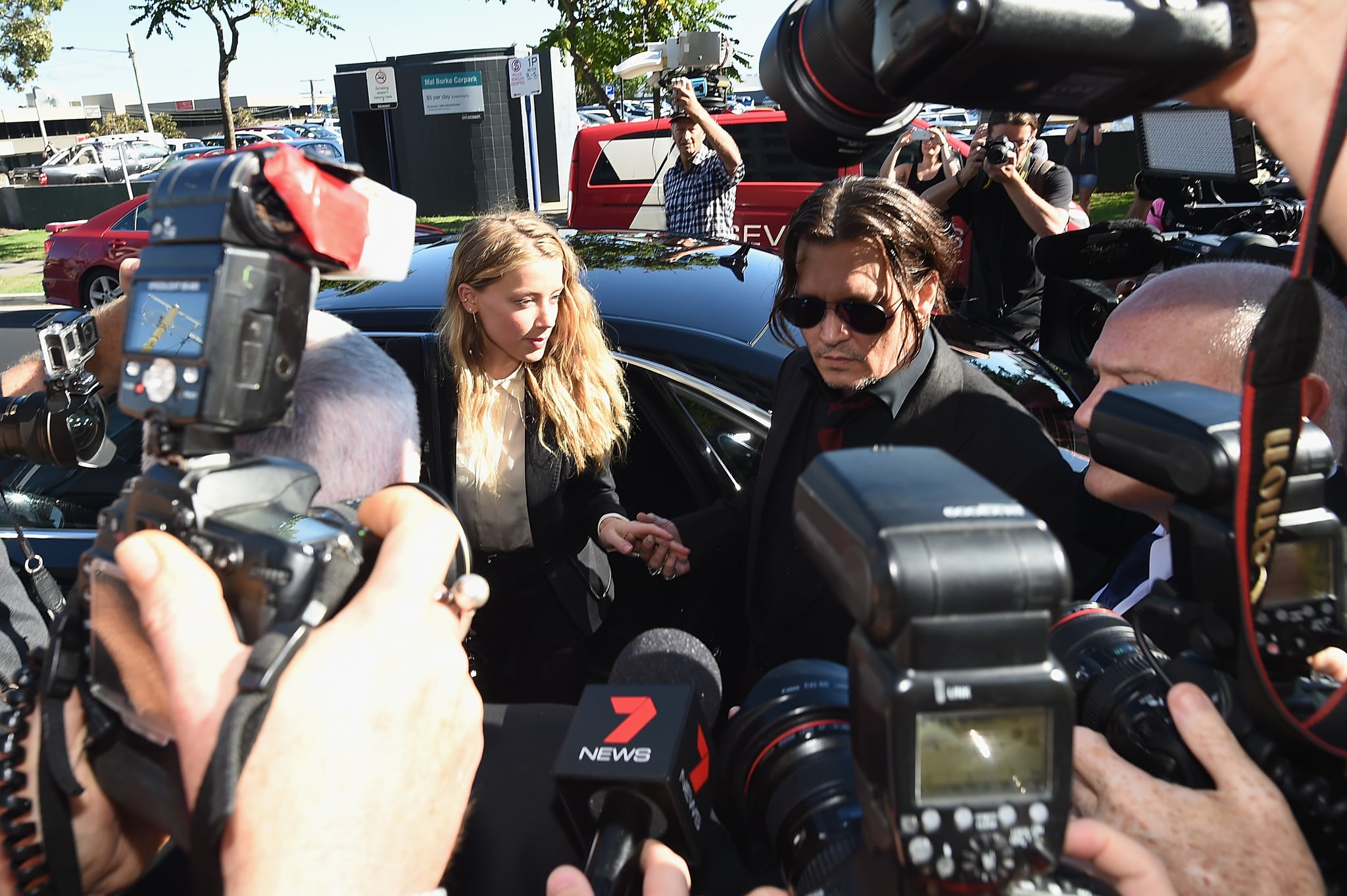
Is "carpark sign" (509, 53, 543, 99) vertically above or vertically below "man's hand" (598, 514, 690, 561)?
above

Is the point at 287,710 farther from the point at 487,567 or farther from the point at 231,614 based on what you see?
the point at 487,567

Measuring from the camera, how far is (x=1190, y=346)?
164 centimetres

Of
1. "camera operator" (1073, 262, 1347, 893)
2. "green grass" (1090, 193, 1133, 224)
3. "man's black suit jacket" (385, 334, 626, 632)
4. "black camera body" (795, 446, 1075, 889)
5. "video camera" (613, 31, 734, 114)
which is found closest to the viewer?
"black camera body" (795, 446, 1075, 889)

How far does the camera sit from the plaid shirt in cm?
627

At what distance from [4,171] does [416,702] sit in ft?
114

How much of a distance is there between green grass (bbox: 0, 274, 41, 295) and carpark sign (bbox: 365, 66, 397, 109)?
5994 mm

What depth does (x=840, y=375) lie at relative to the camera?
2.13 meters

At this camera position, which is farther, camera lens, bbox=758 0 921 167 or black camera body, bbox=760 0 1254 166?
camera lens, bbox=758 0 921 167

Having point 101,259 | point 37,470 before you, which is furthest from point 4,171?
point 37,470

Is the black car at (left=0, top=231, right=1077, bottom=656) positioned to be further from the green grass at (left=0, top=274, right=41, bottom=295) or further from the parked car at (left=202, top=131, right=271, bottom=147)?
the parked car at (left=202, top=131, right=271, bottom=147)

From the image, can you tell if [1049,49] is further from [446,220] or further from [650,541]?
[446,220]

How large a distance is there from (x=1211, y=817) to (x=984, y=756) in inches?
14.1

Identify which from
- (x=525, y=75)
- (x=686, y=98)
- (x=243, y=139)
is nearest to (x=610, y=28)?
(x=525, y=75)

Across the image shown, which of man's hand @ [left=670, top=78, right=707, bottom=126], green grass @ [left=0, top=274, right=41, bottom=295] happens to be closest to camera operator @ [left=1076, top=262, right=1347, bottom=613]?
man's hand @ [left=670, top=78, right=707, bottom=126]
